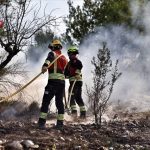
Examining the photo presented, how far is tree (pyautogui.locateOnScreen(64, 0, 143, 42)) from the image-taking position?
87.0 ft

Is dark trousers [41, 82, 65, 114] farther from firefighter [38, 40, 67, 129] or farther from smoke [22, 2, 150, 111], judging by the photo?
smoke [22, 2, 150, 111]

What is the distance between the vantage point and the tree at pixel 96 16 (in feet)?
87.0

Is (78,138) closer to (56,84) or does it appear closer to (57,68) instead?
(56,84)

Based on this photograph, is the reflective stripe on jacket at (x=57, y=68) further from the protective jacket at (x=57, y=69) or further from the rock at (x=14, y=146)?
the rock at (x=14, y=146)

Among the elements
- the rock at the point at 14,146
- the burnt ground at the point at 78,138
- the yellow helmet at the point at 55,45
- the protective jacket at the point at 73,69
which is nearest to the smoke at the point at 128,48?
the protective jacket at the point at 73,69

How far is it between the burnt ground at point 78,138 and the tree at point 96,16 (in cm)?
1696

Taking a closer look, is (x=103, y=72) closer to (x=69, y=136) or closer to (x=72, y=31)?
(x=69, y=136)

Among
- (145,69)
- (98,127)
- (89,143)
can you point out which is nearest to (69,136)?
(89,143)

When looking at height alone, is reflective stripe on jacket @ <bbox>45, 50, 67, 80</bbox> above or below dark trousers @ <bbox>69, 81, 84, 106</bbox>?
above

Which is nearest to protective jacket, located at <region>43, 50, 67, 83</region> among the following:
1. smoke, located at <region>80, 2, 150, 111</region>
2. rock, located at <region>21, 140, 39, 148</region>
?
rock, located at <region>21, 140, 39, 148</region>

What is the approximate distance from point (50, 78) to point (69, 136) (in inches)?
61.9

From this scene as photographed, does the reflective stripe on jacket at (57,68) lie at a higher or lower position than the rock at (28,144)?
higher

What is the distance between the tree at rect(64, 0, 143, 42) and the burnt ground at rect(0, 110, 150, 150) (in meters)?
17.0

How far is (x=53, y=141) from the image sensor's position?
312 inches
